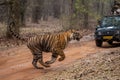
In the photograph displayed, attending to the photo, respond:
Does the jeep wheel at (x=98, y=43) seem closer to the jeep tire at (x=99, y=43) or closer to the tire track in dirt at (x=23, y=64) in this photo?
the jeep tire at (x=99, y=43)

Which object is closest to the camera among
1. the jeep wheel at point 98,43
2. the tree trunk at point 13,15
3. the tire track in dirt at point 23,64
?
the tire track in dirt at point 23,64

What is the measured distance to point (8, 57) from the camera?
1825 centimetres

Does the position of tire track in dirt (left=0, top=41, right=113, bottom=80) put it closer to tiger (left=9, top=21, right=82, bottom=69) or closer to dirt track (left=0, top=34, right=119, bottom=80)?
dirt track (left=0, top=34, right=119, bottom=80)

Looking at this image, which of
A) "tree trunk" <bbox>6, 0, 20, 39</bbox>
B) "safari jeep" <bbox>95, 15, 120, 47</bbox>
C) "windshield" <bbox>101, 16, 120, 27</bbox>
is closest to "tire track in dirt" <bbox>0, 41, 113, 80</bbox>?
"safari jeep" <bbox>95, 15, 120, 47</bbox>

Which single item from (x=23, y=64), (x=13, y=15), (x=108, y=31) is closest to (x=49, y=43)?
(x=23, y=64)

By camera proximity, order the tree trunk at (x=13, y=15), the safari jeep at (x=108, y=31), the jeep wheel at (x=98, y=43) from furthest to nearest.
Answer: the tree trunk at (x=13, y=15), the jeep wheel at (x=98, y=43), the safari jeep at (x=108, y=31)

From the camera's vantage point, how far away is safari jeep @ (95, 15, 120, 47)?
1947cm

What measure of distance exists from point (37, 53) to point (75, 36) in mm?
1588

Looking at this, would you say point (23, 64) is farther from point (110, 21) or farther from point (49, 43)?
point (110, 21)

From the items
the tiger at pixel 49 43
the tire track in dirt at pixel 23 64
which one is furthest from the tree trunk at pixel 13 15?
the tiger at pixel 49 43

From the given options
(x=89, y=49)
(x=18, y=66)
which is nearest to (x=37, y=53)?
(x=18, y=66)

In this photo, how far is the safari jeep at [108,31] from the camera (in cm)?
1947

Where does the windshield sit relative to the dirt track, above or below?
above

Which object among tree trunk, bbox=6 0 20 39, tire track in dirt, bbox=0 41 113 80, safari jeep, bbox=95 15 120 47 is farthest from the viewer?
tree trunk, bbox=6 0 20 39
